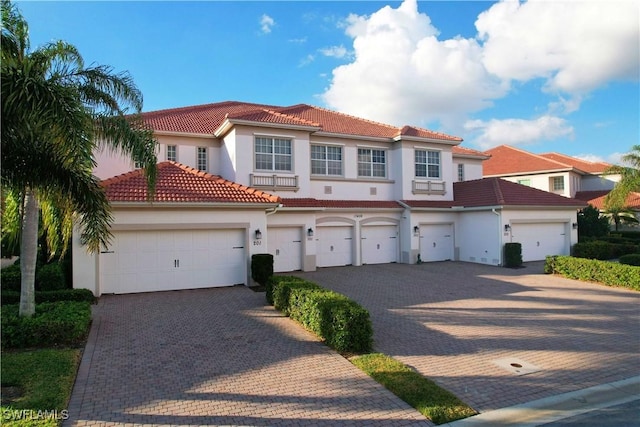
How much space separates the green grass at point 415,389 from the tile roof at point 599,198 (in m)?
31.3

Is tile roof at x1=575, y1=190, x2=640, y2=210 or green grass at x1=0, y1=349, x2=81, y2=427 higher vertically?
tile roof at x1=575, y1=190, x2=640, y2=210

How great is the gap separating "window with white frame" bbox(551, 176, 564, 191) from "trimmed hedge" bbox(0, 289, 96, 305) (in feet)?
121

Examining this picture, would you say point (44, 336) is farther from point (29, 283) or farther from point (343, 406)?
point (343, 406)

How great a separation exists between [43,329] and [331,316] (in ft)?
18.9

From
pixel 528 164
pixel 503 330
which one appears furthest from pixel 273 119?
pixel 528 164

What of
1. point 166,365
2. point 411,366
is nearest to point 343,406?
point 411,366

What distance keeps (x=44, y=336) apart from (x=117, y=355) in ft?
5.45

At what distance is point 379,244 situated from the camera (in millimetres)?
21484

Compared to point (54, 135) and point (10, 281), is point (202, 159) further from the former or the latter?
point (54, 135)

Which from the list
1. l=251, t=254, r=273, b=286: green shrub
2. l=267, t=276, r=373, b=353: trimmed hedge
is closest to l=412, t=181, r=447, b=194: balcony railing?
l=251, t=254, r=273, b=286: green shrub

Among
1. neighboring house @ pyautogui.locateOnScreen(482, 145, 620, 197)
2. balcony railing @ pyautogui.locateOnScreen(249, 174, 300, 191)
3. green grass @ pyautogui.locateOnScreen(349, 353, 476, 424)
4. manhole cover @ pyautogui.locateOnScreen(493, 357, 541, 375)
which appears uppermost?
neighboring house @ pyautogui.locateOnScreen(482, 145, 620, 197)

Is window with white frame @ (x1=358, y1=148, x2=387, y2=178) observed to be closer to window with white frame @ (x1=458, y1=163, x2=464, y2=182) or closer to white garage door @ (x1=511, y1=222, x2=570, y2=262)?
white garage door @ (x1=511, y1=222, x2=570, y2=262)

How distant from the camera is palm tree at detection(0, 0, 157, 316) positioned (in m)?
6.44

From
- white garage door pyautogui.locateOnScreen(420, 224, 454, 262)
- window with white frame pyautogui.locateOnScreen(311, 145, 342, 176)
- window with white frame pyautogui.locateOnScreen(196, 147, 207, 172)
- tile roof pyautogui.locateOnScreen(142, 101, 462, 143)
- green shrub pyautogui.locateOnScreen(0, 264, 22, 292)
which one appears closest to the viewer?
green shrub pyautogui.locateOnScreen(0, 264, 22, 292)
